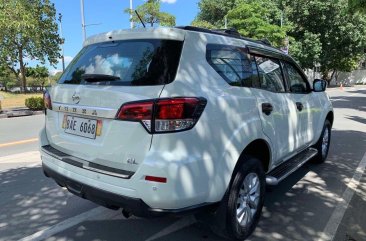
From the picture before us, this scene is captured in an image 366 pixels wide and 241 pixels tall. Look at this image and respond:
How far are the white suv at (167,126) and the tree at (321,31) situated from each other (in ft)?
122

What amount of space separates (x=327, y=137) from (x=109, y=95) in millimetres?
4865

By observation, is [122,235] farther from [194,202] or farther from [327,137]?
[327,137]

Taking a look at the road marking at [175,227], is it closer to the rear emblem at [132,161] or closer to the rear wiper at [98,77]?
the rear emblem at [132,161]

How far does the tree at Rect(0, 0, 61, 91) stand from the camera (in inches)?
884

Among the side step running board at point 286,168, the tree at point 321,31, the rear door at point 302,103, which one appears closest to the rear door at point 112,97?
the side step running board at point 286,168

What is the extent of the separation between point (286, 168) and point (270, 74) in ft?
3.81

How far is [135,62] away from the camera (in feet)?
11.0

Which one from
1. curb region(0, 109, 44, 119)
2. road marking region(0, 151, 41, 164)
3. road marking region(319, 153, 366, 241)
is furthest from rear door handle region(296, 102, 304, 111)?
curb region(0, 109, 44, 119)

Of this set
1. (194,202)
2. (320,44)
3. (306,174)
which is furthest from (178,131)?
(320,44)

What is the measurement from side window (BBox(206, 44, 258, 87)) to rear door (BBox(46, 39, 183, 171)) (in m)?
0.42

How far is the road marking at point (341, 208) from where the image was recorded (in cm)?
402

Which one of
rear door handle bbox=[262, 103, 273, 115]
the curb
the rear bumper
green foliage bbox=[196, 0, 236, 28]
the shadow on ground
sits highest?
green foliage bbox=[196, 0, 236, 28]

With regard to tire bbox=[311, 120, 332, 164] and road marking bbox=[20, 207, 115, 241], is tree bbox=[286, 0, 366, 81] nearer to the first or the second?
tire bbox=[311, 120, 332, 164]

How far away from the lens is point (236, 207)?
11.9 feet
